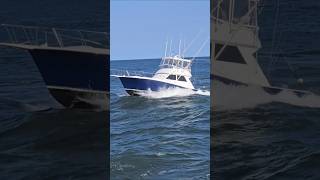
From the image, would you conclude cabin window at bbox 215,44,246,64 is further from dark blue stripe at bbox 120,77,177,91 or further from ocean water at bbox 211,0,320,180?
dark blue stripe at bbox 120,77,177,91

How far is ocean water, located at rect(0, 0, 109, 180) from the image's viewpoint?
2.98 meters

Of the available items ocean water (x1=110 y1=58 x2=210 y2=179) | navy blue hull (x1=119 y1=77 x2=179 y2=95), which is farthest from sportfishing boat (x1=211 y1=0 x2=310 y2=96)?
navy blue hull (x1=119 y1=77 x2=179 y2=95)

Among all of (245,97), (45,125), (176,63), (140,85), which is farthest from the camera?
(176,63)

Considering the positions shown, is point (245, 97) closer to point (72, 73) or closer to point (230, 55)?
point (230, 55)

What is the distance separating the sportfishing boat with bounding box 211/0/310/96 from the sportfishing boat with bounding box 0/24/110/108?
739 mm

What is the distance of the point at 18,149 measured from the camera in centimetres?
300

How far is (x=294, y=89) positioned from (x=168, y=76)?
Result: 42.0 feet

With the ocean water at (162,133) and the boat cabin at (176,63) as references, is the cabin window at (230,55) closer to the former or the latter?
the ocean water at (162,133)

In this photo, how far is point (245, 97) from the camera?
317 cm

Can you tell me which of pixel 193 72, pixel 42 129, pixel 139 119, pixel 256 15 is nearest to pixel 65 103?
pixel 42 129

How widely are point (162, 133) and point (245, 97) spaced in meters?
7.07

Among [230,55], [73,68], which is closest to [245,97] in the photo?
[230,55]

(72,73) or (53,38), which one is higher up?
(53,38)

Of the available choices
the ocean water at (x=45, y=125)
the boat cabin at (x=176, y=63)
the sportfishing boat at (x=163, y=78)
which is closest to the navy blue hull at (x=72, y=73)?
the ocean water at (x=45, y=125)
